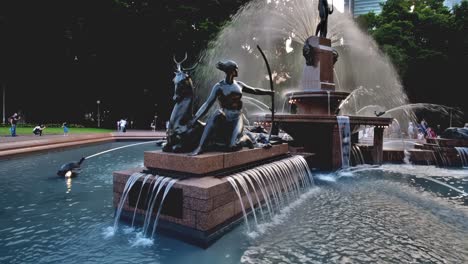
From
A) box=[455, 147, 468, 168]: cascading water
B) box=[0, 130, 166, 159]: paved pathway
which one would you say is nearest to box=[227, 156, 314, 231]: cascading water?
box=[455, 147, 468, 168]: cascading water

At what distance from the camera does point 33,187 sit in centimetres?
906

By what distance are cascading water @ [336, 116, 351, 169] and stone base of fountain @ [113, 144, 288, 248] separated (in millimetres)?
5854


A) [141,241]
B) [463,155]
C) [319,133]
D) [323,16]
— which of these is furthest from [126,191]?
[463,155]

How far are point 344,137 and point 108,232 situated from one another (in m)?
8.85

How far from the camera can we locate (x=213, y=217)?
5.36 metres

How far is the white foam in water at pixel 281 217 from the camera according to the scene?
18.8 ft

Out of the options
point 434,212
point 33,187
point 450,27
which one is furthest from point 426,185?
point 450,27

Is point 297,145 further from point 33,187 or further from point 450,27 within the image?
point 450,27

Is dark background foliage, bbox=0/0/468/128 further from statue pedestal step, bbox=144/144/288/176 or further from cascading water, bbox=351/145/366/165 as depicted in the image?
statue pedestal step, bbox=144/144/288/176

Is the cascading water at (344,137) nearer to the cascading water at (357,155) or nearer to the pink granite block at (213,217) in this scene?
the cascading water at (357,155)

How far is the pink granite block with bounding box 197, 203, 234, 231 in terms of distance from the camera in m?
5.18

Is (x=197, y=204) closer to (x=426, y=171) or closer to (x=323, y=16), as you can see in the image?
(x=426, y=171)

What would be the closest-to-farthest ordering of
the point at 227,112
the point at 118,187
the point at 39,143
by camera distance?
the point at 118,187, the point at 227,112, the point at 39,143

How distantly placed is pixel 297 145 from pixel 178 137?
7161 millimetres
